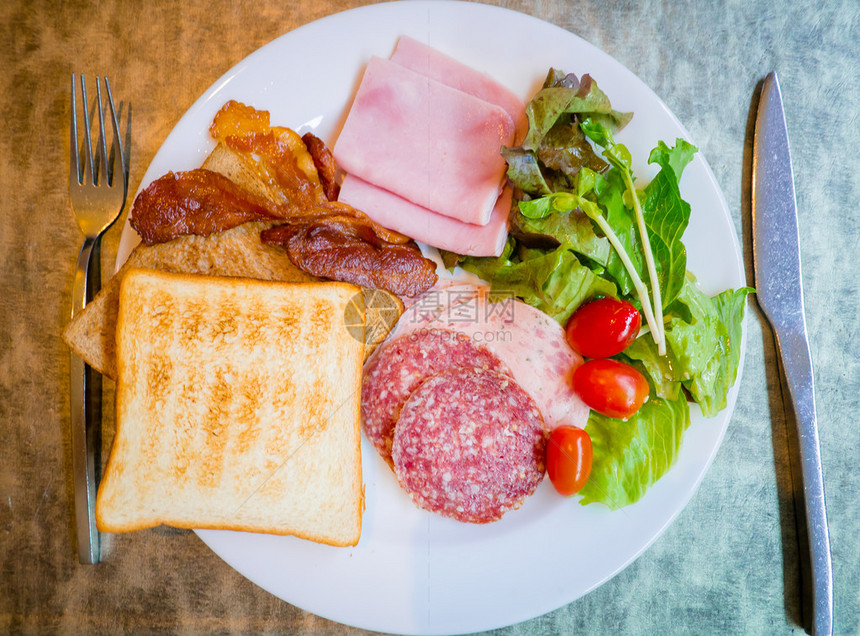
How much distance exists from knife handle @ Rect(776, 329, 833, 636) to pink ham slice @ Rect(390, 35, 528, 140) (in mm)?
1450

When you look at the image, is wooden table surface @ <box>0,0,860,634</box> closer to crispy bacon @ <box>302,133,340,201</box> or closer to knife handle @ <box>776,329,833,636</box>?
knife handle @ <box>776,329,833,636</box>

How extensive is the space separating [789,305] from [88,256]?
287cm

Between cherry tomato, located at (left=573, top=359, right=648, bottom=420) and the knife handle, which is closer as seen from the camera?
cherry tomato, located at (left=573, top=359, right=648, bottom=420)

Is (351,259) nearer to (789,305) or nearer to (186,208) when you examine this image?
(186,208)

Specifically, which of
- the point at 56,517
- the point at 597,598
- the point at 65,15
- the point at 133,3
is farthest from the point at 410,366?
the point at 65,15

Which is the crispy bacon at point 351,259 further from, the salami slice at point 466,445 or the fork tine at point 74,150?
the fork tine at point 74,150

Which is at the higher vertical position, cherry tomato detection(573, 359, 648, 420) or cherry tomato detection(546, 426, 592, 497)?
cherry tomato detection(573, 359, 648, 420)

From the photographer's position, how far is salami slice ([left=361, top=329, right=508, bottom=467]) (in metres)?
1.89

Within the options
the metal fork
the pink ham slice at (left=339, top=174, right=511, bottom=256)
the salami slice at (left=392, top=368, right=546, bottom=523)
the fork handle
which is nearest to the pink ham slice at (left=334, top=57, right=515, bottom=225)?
the pink ham slice at (left=339, top=174, right=511, bottom=256)

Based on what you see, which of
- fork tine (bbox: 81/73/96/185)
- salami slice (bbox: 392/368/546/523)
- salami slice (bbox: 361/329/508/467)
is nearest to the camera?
salami slice (bbox: 392/368/546/523)

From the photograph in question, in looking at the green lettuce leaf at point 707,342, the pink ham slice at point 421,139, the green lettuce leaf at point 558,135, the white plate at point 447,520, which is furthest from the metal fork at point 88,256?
the green lettuce leaf at point 707,342

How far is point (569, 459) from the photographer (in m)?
1.79

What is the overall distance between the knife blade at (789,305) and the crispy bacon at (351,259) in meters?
1.41

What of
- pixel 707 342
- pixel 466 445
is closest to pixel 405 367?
pixel 466 445
